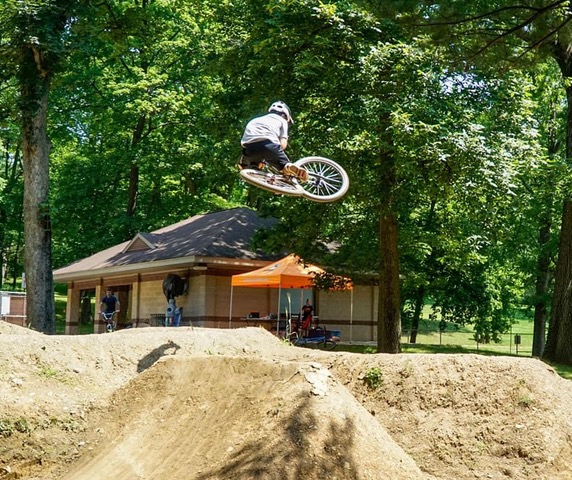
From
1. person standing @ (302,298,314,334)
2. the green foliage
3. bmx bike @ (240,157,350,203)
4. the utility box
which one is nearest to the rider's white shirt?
bmx bike @ (240,157,350,203)

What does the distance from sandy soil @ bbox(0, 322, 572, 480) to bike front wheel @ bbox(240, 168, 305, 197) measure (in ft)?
8.86

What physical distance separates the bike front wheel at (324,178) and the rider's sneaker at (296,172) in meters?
0.75

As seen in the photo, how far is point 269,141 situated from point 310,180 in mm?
1753

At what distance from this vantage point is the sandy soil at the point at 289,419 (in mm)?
7867

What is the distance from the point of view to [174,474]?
324 inches

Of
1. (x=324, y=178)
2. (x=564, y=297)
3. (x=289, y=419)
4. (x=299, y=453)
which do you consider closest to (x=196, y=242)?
(x=564, y=297)

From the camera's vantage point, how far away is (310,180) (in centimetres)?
1310

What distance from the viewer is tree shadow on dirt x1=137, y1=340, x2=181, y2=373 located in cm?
1373

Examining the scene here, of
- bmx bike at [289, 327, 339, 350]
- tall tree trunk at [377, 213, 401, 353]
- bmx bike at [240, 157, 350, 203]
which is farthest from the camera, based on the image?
bmx bike at [289, 327, 339, 350]

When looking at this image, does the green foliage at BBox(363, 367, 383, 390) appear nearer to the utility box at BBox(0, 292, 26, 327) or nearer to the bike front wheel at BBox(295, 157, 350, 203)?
the bike front wheel at BBox(295, 157, 350, 203)

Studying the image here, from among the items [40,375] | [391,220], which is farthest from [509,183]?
[40,375]

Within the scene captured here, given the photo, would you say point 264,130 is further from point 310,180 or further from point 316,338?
point 316,338

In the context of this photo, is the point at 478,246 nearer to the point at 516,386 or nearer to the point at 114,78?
the point at 516,386

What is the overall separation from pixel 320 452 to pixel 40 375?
6014 millimetres
